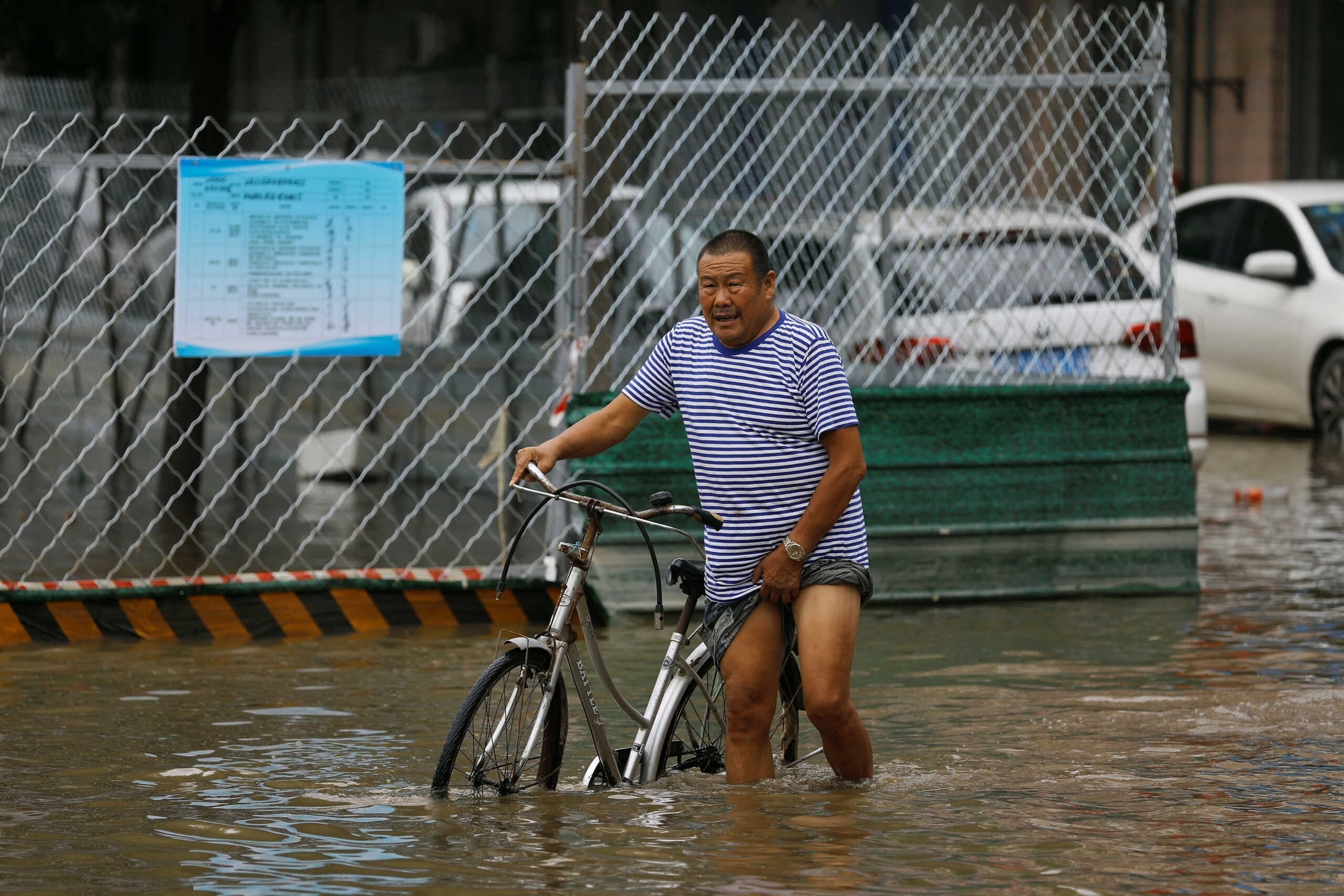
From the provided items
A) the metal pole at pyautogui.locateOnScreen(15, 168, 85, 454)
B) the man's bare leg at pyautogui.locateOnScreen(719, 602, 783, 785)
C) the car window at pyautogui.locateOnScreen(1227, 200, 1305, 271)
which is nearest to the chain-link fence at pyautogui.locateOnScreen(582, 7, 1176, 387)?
the metal pole at pyautogui.locateOnScreen(15, 168, 85, 454)

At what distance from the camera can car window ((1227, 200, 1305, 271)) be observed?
14406mm

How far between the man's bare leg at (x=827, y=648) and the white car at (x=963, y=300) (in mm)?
3377

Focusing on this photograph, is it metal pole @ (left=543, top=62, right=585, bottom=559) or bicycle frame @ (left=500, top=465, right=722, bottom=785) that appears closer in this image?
bicycle frame @ (left=500, top=465, right=722, bottom=785)

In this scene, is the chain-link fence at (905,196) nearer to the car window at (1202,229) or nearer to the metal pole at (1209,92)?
the car window at (1202,229)

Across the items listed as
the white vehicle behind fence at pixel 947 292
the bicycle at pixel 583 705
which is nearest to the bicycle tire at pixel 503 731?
the bicycle at pixel 583 705

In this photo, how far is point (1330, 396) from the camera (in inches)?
559

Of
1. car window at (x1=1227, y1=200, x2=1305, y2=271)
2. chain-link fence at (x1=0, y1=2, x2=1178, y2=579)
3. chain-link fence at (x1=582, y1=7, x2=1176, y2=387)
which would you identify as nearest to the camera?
chain-link fence at (x1=0, y1=2, x2=1178, y2=579)

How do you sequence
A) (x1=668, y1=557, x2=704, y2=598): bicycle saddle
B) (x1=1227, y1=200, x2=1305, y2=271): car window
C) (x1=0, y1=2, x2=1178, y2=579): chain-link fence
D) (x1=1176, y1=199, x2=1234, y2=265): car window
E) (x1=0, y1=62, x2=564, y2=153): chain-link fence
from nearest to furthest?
(x1=668, y1=557, x2=704, y2=598): bicycle saddle < (x1=0, y1=2, x2=1178, y2=579): chain-link fence < (x1=0, y1=62, x2=564, y2=153): chain-link fence < (x1=1227, y1=200, x2=1305, y2=271): car window < (x1=1176, y1=199, x2=1234, y2=265): car window

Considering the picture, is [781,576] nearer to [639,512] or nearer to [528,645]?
[639,512]

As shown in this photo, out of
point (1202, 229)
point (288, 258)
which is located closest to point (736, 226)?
point (288, 258)

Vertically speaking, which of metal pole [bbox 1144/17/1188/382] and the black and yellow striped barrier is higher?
metal pole [bbox 1144/17/1188/382]

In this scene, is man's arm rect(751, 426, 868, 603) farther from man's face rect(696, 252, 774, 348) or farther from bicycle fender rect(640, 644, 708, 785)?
bicycle fender rect(640, 644, 708, 785)

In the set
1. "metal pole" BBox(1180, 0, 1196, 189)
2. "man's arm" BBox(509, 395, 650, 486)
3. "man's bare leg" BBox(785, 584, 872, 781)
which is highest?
"metal pole" BBox(1180, 0, 1196, 189)

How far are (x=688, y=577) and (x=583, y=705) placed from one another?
Answer: 0.47 m
